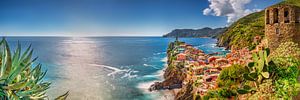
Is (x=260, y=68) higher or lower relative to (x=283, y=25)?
lower

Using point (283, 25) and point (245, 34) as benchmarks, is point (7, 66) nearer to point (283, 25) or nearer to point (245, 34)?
point (283, 25)

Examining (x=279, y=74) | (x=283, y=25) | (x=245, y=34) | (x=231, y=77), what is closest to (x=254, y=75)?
(x=279, y=74)

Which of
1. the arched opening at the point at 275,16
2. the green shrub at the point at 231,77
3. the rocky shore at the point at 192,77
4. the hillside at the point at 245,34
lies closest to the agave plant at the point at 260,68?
the arched opening at the point at 275,16

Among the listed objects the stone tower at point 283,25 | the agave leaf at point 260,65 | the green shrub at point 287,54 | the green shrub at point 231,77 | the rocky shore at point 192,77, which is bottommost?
the rocky shore at point 192,77

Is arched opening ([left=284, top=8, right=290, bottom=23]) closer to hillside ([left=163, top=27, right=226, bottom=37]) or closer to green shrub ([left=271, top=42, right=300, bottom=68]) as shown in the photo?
green shrub ([left=271, top=42, right=300, bottom=68])

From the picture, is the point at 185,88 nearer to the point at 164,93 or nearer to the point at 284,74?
the point at 164,93

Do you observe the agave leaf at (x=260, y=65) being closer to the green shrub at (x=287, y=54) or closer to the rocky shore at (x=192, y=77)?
the green shrub at (x=287, y=54)

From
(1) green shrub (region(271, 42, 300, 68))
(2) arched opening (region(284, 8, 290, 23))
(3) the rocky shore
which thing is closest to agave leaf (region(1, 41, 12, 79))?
(1) green shrub (region(271, 42, 300, 68))

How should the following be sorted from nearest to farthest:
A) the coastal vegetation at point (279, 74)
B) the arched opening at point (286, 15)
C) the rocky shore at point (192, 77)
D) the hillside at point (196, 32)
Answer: the coastal vegetation at point (279, 74), the arched opening at point (286, 15), the rocky shore at point (192, 77), the hillside at point (196, 32)
